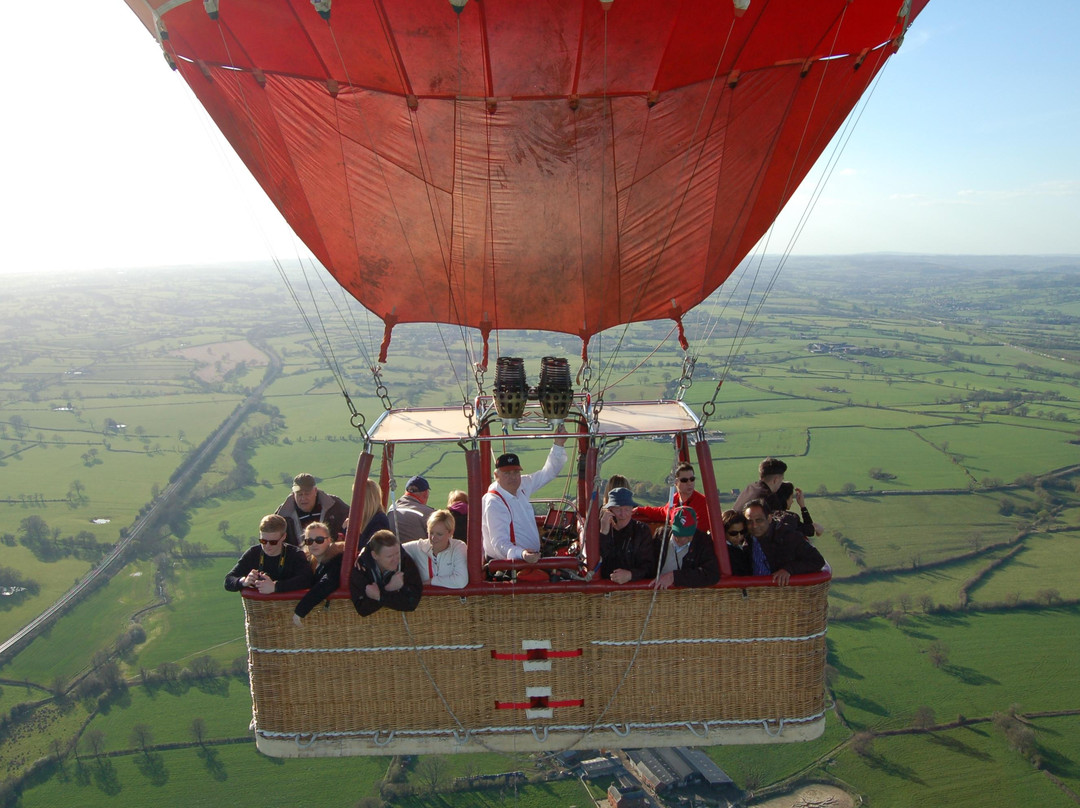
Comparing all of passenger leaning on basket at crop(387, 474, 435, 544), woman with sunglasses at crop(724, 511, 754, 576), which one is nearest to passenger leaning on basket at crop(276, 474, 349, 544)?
passenger leaning on basket at crop(387, 474, 435, 544)

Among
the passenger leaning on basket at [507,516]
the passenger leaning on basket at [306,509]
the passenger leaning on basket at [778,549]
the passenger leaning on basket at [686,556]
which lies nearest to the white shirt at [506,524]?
the passenger leaning on basket at [507,516]

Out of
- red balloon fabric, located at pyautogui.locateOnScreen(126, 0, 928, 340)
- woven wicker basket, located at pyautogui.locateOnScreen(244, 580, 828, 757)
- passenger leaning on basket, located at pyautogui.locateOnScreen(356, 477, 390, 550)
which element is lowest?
woven wicker basket, located at pyautogui.locateOnScreen(244, 580, 828, 757)

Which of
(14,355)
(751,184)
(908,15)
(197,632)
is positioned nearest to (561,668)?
(751,184)

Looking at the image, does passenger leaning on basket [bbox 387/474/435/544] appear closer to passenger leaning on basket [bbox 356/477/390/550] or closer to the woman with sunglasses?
passenger leaning on basket [bbox 356/477/390/550]

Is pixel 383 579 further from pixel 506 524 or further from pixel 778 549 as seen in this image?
pixel 778 549

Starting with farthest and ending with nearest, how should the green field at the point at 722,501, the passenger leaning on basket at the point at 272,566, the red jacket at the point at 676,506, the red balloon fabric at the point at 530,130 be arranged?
the green field at the point at 722,501, the red balloon fabric at the point at 530,130, the red jacket at the point at 676,506, the passenger leaning on basket at the point at 272,566

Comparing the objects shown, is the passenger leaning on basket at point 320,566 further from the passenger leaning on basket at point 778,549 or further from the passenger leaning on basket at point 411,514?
the passenger leaning on basket at point 778,549

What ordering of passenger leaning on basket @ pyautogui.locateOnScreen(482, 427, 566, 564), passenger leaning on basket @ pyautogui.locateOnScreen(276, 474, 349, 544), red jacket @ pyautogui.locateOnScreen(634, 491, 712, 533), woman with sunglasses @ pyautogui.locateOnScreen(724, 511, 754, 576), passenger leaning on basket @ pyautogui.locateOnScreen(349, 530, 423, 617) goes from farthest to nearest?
1. passenger leaning on basket @ pyautogui.locateOnScreen(276, 474, 349, 544)
2. red jacket @ pyautogui.locateOnScreen(634, 491, 712, 533)
3. passenger leaning on basket @ pyautogui.locateOnScreen(482, 427, 566, 564)
4. woman with sunglasses @ pyautogui.locateOnScreen(724, 511, 754, 576)
5. passenger leaning on basket @ pyautogui.locateOnScreen(349, 530, 423, 617)
